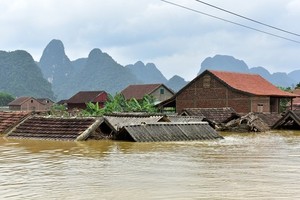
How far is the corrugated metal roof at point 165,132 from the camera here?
18.6 metres

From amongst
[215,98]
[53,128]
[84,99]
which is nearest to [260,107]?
[215,98]

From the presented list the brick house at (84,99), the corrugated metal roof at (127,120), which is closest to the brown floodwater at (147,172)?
the corrugated metal roof at (127,120)

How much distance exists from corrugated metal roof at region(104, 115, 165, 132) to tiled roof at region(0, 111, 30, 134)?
457cm

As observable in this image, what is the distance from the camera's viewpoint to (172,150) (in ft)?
50.7

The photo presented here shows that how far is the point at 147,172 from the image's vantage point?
10406 mm

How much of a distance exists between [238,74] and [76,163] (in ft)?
106

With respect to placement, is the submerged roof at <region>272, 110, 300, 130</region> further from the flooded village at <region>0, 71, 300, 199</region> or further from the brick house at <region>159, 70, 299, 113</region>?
the brick house at <region>159, 70, 299, 113</region>

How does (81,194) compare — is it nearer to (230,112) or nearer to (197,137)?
(197,137)

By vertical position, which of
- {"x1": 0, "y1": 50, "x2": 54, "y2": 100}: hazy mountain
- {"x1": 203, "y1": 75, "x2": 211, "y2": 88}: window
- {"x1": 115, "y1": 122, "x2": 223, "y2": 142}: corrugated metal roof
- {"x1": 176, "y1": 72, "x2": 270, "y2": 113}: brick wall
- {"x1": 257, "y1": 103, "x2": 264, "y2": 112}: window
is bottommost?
{"x1": 115, "y1": 122, "x2": 223, "y2": 142}: corrugated metal roof

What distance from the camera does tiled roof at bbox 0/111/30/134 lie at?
875 inches

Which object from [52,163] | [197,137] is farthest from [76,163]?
[197,137]

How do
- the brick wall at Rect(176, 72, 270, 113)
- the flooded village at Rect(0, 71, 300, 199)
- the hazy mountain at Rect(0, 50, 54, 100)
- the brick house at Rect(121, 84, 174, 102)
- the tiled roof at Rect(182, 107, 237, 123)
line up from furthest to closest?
the hazy mountain at Rect(0, 50, 54, 100)
the brick house at Rect(121, 84, 174, 102)
the brick wall at Rect(176, 72, 270, 113)
the tiled roof at Rect(182, 107, 237, 123)
the flooded village at Rect(0, 71, 300, 199)

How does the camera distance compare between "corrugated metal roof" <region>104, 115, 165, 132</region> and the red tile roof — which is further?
the red tile roof

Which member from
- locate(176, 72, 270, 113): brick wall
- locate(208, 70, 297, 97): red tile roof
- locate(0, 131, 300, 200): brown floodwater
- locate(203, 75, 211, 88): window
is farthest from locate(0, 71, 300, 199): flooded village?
locate(203, 75, 211, 88): window
